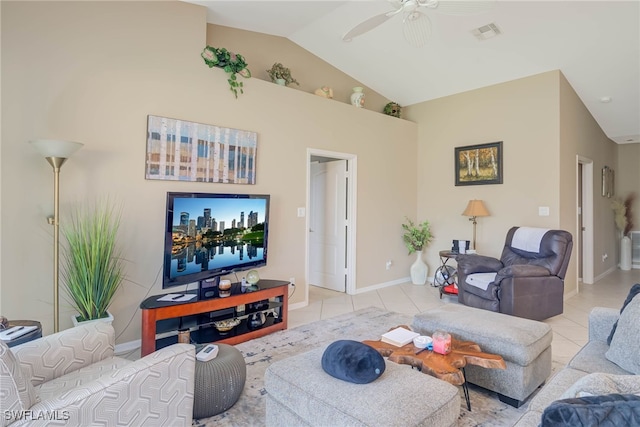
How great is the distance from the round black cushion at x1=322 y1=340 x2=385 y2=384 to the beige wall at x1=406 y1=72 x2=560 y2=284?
3957 millimetres

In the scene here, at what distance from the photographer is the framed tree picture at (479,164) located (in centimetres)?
493

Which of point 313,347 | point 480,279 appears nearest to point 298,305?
point 313,347

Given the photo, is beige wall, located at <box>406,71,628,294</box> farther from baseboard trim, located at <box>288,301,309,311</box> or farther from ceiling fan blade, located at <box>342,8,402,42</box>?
ceiling fan blade, located at <box>342,8,402,42</box>

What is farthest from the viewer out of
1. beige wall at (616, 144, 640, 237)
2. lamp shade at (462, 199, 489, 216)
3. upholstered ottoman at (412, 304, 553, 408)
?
beige wall at (616, 144, 640, 237)

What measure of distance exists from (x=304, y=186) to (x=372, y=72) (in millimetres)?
2146

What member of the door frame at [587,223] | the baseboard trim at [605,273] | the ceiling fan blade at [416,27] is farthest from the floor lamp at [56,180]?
the baseboard trim at [605,273]

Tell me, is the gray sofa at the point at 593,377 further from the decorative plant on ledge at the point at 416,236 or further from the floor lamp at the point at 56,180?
the decorative plant on ledge at the point at 416,236

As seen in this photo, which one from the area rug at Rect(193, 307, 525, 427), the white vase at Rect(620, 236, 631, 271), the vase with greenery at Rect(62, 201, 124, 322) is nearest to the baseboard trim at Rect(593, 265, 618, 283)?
the white vase at Rect(620, 236, 631, 271)

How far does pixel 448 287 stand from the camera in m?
4.73

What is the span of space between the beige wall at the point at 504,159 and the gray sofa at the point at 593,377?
279cm

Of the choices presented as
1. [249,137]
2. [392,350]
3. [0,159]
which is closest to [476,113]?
[249,137]

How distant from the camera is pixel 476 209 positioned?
15.9 ft

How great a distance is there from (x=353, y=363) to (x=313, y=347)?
1502 mm

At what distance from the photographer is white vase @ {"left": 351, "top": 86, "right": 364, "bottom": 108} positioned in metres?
5.04
